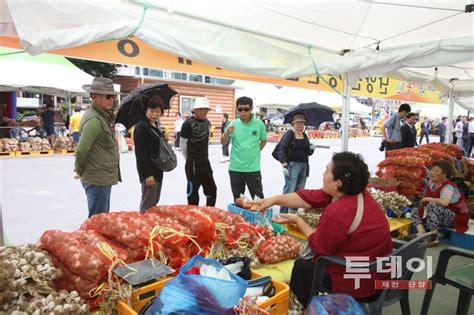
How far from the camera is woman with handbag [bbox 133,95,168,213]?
375 cm

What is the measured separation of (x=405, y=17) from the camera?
425cm

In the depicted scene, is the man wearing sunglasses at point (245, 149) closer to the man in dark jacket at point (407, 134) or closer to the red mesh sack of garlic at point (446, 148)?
the red mesh sack of garlic at point (446, 148)

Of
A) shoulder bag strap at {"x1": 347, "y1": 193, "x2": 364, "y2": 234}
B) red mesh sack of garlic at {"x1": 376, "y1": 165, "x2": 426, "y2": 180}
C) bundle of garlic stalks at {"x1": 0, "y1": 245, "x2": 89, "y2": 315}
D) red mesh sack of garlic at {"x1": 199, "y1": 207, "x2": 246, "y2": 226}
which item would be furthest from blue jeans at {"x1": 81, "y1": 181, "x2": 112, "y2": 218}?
red mesh sack of garlic at {"x1": 376, "y1": 165, "x2": 426, "y2": 180}

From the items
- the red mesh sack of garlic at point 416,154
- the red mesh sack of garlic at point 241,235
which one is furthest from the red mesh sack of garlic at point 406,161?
the red mesh sack of garlic at point 241,235

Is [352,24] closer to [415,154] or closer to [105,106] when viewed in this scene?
[415,154]

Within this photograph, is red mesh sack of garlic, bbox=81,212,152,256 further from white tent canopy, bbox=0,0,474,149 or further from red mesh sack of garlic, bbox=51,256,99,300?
white tent canopy, bbox=0,0,474,149

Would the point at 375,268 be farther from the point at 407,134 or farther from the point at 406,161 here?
the point at 407,134

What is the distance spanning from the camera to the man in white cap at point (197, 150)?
4.57 m

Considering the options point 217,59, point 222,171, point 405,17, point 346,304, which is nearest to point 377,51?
point 405,17

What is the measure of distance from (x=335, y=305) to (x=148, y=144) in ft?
8.14

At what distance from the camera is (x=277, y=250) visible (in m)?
2.93

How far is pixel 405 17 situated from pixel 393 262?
3.23 m

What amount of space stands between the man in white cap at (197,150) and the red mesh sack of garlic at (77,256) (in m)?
2.46

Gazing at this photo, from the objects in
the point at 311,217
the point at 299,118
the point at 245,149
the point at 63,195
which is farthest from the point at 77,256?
the point at 63,195
